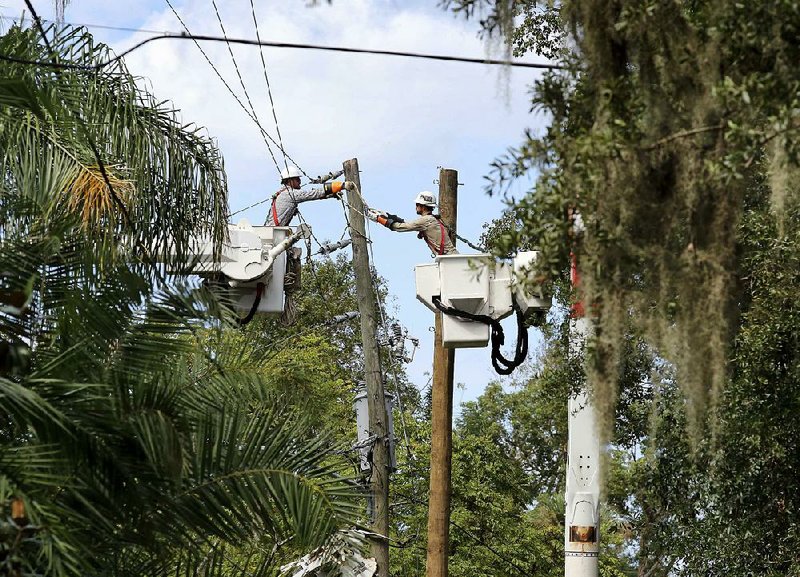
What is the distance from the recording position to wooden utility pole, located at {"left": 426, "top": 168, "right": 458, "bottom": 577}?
1650cm

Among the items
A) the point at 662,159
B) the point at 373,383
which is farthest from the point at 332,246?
the point at 662,159

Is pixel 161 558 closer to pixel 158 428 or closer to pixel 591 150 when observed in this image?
pixel 158 428

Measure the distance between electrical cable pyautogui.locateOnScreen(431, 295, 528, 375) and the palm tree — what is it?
249 cm

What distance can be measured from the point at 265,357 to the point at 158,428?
6.76 ft

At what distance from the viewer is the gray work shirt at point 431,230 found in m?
15.7

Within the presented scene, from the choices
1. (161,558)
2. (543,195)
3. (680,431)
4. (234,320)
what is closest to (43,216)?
(234,320)

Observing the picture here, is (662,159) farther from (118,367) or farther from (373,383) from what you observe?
(373,383)

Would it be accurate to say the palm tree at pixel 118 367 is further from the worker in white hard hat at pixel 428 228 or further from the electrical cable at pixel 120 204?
the worker in white hard hat at pixel 428 228

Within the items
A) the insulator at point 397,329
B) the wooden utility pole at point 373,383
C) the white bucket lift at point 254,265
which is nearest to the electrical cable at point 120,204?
the white bucket lift at point 254,265

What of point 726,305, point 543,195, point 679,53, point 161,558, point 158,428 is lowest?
point 161,558

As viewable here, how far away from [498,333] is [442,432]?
3.46 metres

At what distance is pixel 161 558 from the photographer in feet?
32.6

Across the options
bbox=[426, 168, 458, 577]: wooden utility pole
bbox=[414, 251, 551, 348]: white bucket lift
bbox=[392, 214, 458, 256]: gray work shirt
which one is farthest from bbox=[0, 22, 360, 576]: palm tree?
bbox=[426, 168, 458, 577]: wooden utility pole

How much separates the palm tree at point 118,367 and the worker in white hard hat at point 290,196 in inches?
171
